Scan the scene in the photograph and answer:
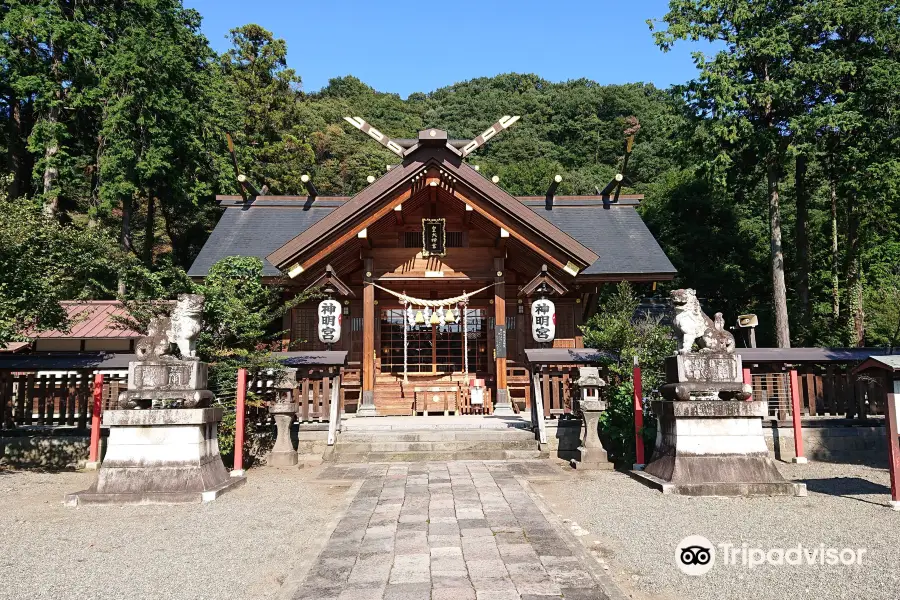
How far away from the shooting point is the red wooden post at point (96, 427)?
9.90 metres

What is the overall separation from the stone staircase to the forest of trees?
13.8ft

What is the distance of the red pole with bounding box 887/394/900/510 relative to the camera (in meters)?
6.62

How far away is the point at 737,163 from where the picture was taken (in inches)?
831

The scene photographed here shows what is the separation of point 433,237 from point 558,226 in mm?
5108

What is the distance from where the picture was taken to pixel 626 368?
10.6 metres

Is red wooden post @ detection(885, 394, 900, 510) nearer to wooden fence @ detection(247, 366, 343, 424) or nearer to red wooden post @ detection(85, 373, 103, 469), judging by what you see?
wooden fence @ detection(247, 366, 343, 424)

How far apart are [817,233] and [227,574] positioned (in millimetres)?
28628

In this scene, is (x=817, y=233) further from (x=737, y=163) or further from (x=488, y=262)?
(x=488, y=262)

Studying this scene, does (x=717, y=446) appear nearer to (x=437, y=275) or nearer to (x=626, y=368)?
(x=626, y=368)

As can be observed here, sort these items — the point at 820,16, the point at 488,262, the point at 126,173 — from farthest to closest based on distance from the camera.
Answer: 1. the point at 126,173
2. the point at 820,16
3. the point at 488,262

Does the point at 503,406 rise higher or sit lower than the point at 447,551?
higher

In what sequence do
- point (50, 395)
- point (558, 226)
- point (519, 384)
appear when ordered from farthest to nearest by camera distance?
point (558, 226), point (519, 384), point (50, 395)

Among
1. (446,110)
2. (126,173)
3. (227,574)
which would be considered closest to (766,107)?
(227,574)

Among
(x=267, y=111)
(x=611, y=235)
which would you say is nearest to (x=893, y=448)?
(x=611, y=235)
